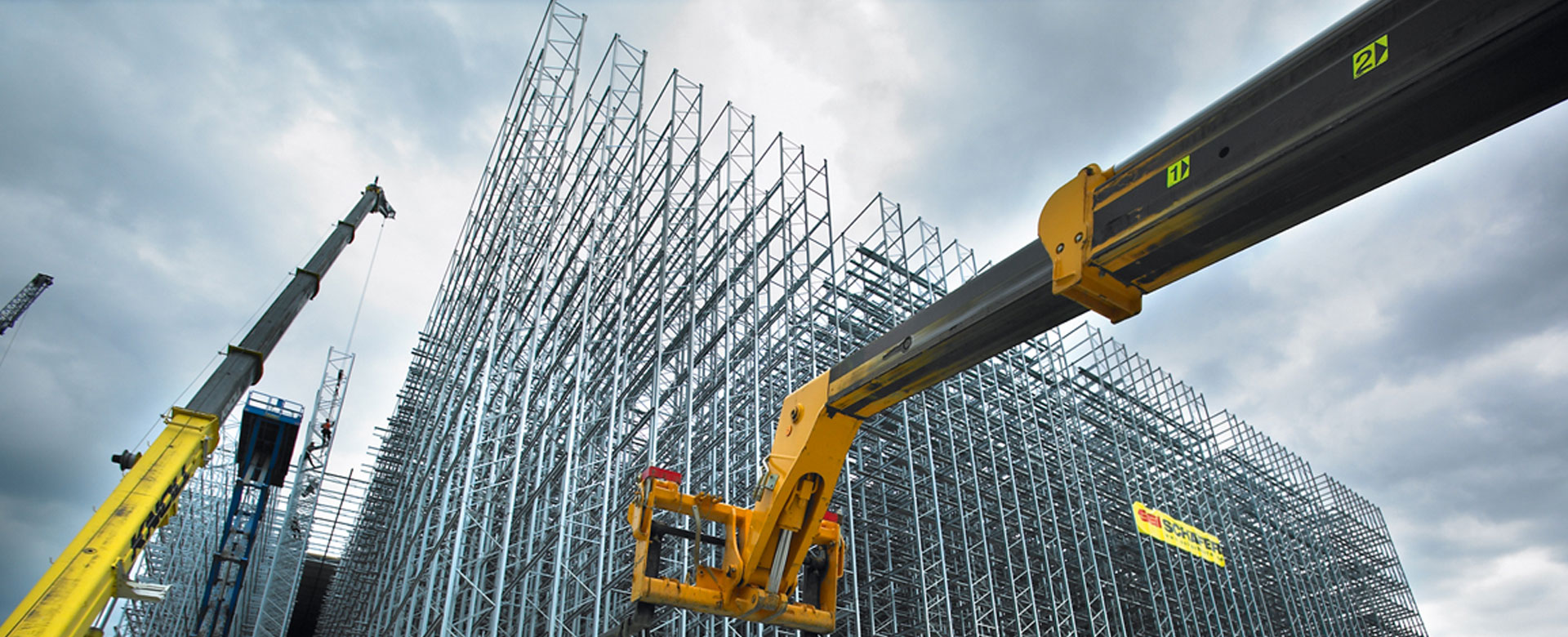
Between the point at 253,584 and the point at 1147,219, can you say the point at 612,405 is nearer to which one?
the point at 1147,219

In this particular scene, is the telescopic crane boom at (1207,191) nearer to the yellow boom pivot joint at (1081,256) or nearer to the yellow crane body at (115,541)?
the yellow boom pivot joint at (1081,256)

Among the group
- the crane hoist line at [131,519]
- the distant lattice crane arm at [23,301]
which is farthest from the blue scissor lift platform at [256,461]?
the distant lattice crane arm at [23,301]

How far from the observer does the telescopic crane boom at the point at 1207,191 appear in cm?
255

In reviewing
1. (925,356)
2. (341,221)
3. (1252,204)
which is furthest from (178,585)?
(1252,204)

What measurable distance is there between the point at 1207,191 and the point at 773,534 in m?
3.22

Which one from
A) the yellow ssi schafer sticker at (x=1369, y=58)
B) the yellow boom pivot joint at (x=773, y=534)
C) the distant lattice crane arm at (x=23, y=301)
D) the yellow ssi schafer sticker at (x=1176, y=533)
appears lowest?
the yellow boom pivot joint at (x=773, y=534)

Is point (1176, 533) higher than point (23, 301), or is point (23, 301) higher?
point (23, 301)

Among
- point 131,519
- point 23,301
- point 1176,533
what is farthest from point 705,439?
point 23,301

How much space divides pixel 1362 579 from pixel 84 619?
3590cm

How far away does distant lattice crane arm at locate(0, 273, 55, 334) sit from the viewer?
129 ft

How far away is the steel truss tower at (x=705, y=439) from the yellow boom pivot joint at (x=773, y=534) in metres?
3.83

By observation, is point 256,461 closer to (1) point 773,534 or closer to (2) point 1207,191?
(1) point 773,534

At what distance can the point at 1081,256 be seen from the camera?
3498 mm

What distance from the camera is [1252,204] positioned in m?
3.07
